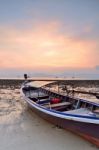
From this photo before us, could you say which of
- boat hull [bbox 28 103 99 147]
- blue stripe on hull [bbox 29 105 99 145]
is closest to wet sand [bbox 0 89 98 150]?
boat hull [bbox 28 103 99 147]

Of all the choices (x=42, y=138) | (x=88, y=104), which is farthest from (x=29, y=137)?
(x=88, y=104)

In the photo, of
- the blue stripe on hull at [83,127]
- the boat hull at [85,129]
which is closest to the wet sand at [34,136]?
the boat hull at [85,129]

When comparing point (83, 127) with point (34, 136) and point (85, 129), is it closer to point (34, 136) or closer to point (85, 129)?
point (85, 129)

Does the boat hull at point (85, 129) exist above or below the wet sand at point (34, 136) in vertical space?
above

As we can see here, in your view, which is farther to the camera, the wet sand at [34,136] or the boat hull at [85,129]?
the wet sand at [34,136]

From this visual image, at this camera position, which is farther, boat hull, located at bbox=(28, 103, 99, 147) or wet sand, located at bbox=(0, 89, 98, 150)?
wet sand, located at bbox=(0, 89, 98, 150)

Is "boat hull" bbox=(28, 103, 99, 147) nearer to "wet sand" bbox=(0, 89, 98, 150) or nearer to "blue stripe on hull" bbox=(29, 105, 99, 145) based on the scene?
"blue stripe on hull" bbox=(29, 105, 99, 145)

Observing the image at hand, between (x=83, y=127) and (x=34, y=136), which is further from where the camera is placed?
(x=34, y=136)

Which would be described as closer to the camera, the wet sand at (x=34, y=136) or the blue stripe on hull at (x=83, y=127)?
the blue stripe on hull at (x=83, y=127)

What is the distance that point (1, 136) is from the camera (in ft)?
24.3

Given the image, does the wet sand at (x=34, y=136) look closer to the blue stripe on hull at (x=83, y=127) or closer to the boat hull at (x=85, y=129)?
the boat hull at (x=85, y=129)

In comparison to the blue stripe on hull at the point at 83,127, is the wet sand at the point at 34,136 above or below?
below

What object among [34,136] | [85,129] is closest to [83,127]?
[85,129]

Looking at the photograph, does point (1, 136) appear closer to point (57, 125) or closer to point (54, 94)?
point (57, 125)
